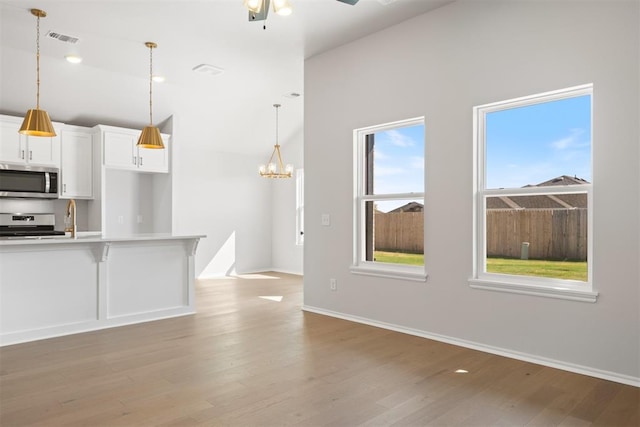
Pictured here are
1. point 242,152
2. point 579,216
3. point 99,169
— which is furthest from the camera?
point 242,152

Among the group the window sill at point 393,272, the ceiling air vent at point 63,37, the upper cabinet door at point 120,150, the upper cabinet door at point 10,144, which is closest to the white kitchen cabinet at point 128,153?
the upper cabinet door at point 120,150

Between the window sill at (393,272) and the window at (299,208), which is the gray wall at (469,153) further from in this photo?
the window at (299,208)

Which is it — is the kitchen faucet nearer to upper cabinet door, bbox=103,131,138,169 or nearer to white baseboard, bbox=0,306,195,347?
white baseboard, bbox=0,306,195,347

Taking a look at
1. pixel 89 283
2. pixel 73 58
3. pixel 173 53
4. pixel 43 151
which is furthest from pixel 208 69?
pixel 89 283

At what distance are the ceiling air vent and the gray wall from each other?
254cm

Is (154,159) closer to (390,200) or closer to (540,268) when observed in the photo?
(390,200)

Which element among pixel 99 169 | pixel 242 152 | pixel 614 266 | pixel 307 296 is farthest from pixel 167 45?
pixel 614 266

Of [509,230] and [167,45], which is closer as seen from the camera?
[509,230]

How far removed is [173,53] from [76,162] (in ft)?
8.09

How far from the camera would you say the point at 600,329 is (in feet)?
10.1

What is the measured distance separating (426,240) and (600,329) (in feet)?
5.00

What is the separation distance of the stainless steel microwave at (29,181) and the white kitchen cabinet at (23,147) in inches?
3.3

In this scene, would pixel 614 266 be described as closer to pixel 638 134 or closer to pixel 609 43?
pixel 638 134

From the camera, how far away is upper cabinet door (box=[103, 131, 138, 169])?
6.48 meters
